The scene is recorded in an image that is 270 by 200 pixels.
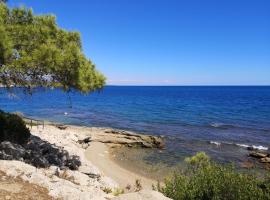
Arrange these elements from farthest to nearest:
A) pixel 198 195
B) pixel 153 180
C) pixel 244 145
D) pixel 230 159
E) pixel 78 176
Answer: pixel 244 145
pixel 230 159
pixel 153 180
pixel 78 176
pixel 198 195

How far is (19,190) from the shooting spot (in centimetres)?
1109

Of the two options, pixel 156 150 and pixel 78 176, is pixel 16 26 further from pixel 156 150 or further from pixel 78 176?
pixel 156 150

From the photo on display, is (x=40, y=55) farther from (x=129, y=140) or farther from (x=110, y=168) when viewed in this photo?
(x=129, y=140)

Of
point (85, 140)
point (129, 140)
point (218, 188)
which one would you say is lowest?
point (129, 140)

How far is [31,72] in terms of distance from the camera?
16.2 metres

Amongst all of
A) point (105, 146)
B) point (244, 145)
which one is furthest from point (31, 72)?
point (244, 145)

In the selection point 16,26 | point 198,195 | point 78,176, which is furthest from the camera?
point 78,176

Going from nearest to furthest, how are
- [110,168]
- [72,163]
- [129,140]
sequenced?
[72,163], [110,168], [129,140]

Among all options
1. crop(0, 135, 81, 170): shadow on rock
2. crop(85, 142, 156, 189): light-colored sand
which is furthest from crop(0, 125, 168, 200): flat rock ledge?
crop(85, 142, 156, 189): light-colored sand

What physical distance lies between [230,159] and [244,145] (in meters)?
8.75

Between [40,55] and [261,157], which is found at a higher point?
[40,55]

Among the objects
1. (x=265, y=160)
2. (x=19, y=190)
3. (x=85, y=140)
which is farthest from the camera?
(x=85, y=140)

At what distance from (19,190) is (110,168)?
16.2 m

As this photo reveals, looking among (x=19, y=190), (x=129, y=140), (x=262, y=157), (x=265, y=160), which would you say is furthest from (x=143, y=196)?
(x=129, y=140)
